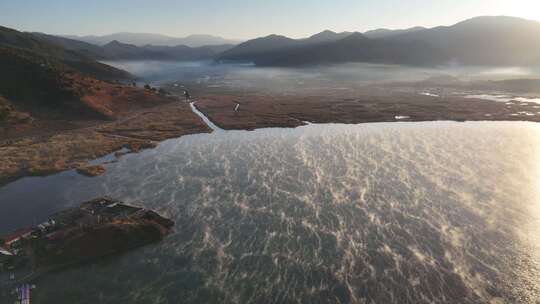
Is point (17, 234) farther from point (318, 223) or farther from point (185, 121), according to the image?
point (185, 121)

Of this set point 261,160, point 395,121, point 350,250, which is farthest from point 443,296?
point 395,121

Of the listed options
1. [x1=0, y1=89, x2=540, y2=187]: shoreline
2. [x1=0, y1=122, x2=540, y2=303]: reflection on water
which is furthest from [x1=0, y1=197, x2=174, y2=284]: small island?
[x1=0, y1=89, x2=540, y2=187]: shoreline

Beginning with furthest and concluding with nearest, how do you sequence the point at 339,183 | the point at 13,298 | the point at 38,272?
the point at 339,183
the point at 38,272
the point at 13,298

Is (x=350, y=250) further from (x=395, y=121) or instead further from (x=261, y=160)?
(x=395, y=121)

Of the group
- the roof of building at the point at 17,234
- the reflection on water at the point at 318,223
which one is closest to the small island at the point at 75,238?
the roof of building at the point at 17,234

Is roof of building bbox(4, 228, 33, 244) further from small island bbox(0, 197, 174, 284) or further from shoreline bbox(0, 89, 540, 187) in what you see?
shoreline bbox(0, 89, 540, 187)
